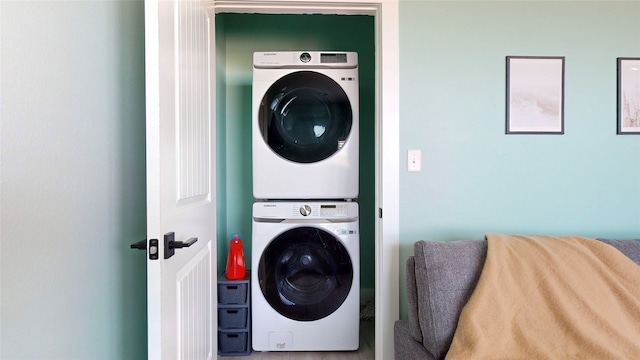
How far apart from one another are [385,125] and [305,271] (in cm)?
99

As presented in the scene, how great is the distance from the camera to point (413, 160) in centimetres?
178

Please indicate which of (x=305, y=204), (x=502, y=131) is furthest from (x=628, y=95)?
(x=305, y=204)

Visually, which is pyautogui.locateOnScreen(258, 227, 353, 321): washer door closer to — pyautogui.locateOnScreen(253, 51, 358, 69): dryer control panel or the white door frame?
the white door frame

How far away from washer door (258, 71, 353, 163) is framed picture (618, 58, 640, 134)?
136 centimetres

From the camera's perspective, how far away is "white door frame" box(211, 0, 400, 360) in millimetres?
1760

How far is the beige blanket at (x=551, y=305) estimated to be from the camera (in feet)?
3.95

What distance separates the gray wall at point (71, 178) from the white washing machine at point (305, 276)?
888 mm

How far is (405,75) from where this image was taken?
177 cm

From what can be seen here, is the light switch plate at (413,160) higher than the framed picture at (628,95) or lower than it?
lower

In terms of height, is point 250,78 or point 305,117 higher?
point 250,78

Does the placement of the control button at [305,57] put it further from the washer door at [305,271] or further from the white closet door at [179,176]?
the washer door at [305,271]

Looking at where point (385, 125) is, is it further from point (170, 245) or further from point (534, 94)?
point (170, 245)

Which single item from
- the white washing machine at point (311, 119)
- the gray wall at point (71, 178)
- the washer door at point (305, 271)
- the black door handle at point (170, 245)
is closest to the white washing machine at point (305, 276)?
the washer door at point (305, 271)

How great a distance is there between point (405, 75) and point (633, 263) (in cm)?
120
